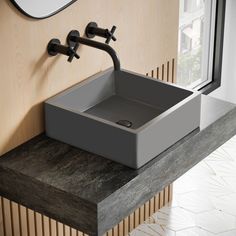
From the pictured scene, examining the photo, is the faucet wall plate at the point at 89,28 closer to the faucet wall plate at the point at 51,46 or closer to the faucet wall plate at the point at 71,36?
the faucet wall plate at the point at 71,36

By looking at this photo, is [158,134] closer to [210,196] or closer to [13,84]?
[13,84]

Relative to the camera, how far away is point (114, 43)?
3062 mm

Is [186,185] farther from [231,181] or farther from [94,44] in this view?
[94,44]

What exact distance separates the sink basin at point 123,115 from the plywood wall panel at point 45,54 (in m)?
0.06

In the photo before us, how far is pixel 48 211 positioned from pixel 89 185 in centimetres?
20

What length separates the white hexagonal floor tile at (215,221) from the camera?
3686 mm

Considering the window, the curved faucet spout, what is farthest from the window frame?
the curved faucet spout

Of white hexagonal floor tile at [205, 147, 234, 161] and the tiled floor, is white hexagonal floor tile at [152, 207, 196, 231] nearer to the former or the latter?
the tiled floor

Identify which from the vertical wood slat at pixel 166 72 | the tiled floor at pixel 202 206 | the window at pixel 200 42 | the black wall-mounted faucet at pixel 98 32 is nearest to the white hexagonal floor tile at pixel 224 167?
the tiled floor at pixel 202 206

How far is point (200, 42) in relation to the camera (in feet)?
14.8

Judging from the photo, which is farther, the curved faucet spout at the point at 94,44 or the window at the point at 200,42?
the window at the point at 200,42

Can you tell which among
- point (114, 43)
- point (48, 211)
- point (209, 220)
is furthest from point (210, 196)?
point (48, 211)

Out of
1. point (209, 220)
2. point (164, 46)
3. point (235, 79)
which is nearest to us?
point (164, 46)

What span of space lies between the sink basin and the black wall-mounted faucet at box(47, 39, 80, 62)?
0.19 meters
